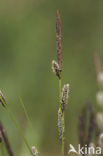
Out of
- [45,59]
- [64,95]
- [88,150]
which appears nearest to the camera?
[64,95]

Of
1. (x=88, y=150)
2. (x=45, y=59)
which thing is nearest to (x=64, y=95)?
(x=88, y=150)

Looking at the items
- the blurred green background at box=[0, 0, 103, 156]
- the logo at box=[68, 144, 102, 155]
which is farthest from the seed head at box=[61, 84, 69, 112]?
the blurred green background at box=[0, 0, 103, 156]

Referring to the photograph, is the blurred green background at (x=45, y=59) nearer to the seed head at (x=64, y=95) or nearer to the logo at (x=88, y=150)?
the logo at (x=88, y=150)

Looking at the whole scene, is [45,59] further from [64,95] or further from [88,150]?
[64,95]

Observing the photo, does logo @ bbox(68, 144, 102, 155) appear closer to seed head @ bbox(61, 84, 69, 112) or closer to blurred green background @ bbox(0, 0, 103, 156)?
seed head @ bbox(61, 84, 69, 112)

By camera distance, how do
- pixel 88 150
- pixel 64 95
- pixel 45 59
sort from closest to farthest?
pixel 64 95 < pixel 88 150 < pixel 45 59

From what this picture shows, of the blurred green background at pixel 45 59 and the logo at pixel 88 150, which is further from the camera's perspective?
the blurred green background at pixel 45 59

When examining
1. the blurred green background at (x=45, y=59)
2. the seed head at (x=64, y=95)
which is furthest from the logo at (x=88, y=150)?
the blurred green background at (x=45, y=59)

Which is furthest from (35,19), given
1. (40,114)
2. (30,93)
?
(40,114)
